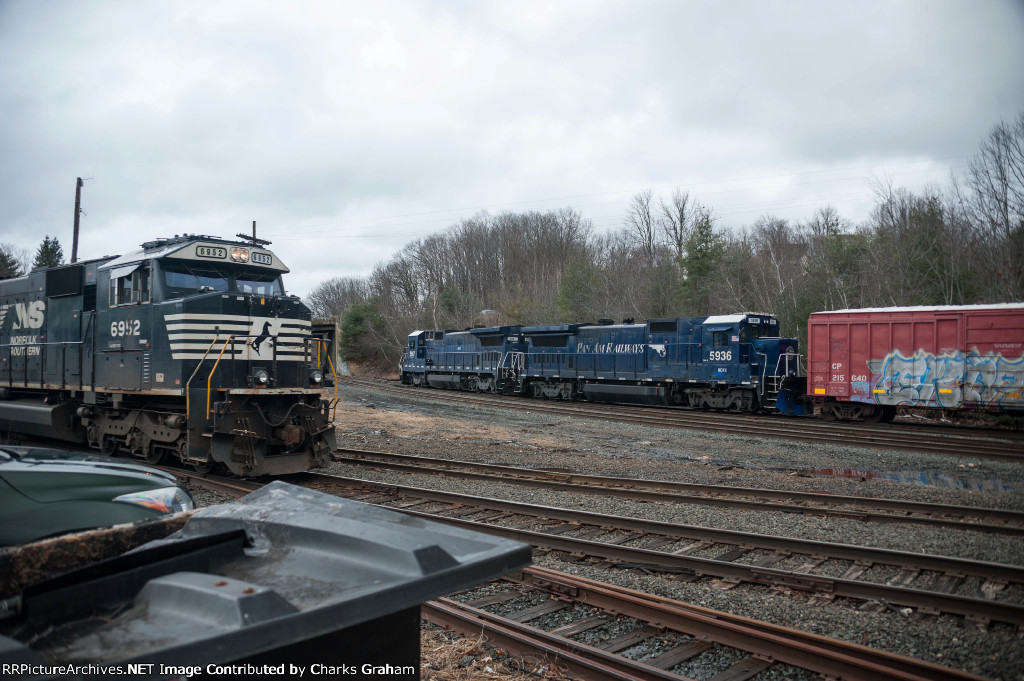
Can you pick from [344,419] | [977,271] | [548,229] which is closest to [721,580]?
[344,419]

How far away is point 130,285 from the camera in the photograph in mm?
10117

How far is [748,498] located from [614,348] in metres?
16.9

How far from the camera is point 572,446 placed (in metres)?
14.4

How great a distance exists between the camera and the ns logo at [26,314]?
12.2 m

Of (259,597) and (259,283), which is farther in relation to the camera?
(259,283)

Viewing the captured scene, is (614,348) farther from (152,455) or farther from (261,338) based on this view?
(152,455)

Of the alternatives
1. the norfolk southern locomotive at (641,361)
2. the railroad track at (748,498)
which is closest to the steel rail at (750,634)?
the railroad track at (748,498)

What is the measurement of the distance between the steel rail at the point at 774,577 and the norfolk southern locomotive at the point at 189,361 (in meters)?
3.62

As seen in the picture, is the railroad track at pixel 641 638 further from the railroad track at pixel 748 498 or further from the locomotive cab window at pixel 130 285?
the locomotive cab window at pixel 130 285

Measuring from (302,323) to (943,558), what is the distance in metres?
8.79

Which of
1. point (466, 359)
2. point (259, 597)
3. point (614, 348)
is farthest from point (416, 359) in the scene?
point (259, 597)

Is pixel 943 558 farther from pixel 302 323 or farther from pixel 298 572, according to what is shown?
pixel 302 323

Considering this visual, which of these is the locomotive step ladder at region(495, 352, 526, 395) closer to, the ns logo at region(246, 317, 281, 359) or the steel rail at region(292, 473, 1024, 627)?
the ns logo at region(246, 317, 281, 359)

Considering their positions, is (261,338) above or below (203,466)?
above
